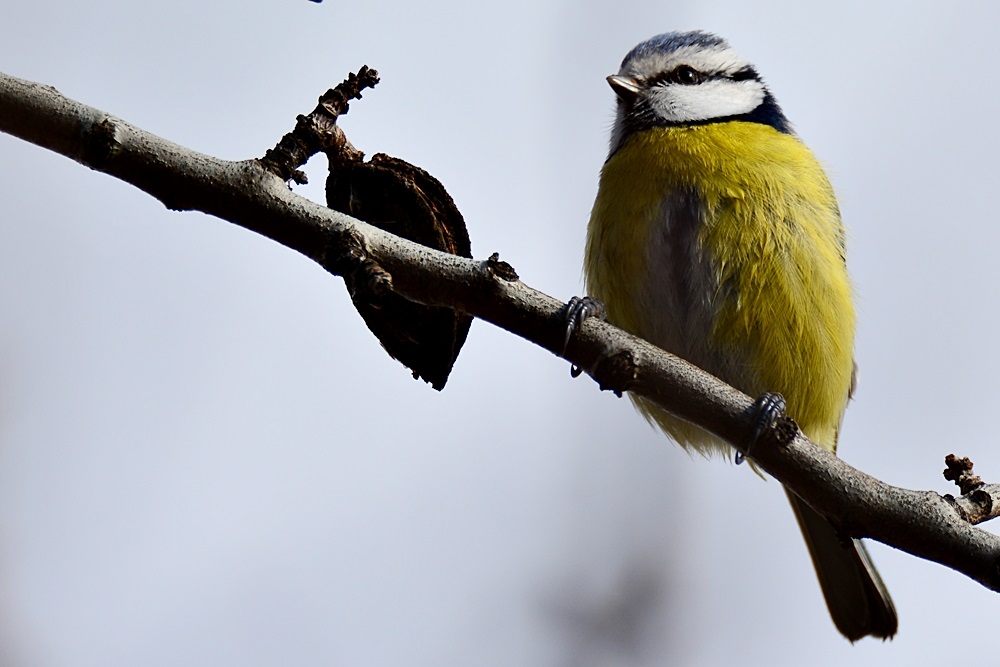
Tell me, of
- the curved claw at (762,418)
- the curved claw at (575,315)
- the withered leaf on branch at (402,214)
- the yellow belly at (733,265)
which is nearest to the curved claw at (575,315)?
the curved claw at (575,315)

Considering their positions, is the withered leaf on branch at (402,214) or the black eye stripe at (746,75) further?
the black eye stripe at (746,75)

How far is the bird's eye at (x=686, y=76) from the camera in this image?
3.89m

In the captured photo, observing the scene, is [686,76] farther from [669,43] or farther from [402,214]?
[402,214]

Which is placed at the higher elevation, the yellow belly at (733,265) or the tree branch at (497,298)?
the yellow belly at (733,265)

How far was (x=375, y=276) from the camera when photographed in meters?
1.72

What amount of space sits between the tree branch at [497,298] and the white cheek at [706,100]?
1.89m

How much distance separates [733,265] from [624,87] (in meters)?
1.07

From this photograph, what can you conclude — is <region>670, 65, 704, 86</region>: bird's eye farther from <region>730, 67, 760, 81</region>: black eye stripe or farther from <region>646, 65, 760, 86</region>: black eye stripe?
<region>730, 67, 760, 81</region>: black eye stripe

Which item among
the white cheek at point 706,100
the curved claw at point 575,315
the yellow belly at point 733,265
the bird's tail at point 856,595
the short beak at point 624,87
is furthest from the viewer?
the short beak at point 624,87

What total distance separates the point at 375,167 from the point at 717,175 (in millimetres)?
1593

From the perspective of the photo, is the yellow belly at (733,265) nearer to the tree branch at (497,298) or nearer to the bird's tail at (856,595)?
the bird's tail at (856,595)

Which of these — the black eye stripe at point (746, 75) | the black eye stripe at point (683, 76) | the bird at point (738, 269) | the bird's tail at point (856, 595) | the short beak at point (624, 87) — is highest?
the black eye stripe at point (746, 75)

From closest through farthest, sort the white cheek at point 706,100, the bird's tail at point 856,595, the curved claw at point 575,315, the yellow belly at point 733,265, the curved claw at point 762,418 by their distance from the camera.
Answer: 1. the curved claw at point 575,315
2. the curved claw at point 762,418
3. the yellow belly at point 733,265
4. the bird's tail at point 856,595
5. the white cheek at point 706,100

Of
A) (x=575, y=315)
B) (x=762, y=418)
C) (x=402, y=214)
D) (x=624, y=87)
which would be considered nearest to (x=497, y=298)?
(x=575, y=315)
